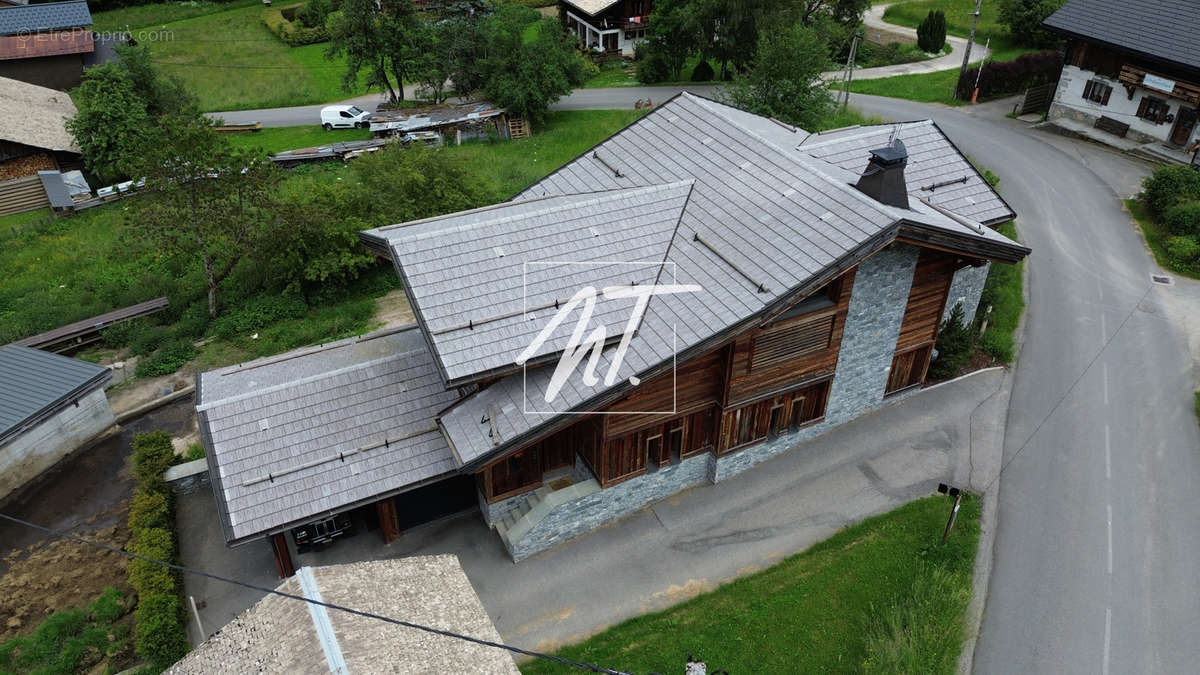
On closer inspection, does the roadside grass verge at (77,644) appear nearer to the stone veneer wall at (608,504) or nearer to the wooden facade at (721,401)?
the wooden facade at (721,401)

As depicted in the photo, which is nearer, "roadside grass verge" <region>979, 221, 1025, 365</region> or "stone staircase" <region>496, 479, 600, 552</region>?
"stone staircase" <region>496, 479, 600, 552</region>

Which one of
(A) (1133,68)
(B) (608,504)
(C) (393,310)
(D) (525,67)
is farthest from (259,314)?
(A) (1133,68)

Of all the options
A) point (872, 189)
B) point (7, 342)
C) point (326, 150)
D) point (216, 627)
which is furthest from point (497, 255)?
point (326, 150)

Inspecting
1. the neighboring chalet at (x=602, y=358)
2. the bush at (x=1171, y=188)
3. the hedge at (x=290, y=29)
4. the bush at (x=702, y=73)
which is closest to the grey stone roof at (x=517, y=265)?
the neighboring chalet at (x=602, y=358)

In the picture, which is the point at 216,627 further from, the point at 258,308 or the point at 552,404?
the point at 258,308

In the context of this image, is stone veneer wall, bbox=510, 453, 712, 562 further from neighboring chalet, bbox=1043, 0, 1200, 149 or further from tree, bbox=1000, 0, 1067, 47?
tree, bbox=1000, 0, 1067, 47

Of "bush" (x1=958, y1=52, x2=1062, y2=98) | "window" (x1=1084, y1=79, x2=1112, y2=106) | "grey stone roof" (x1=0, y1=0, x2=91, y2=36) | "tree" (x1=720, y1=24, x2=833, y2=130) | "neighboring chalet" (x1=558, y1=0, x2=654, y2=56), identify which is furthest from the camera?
"neighboring chalet" (x1=558, y1=0, x2=654, y2=56)

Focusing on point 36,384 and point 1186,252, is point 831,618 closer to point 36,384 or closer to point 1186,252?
point 1186,252

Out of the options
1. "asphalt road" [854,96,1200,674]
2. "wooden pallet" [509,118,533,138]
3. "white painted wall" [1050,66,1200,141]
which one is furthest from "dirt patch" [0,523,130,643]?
"white painted wall" [1050,66,1200,141]
